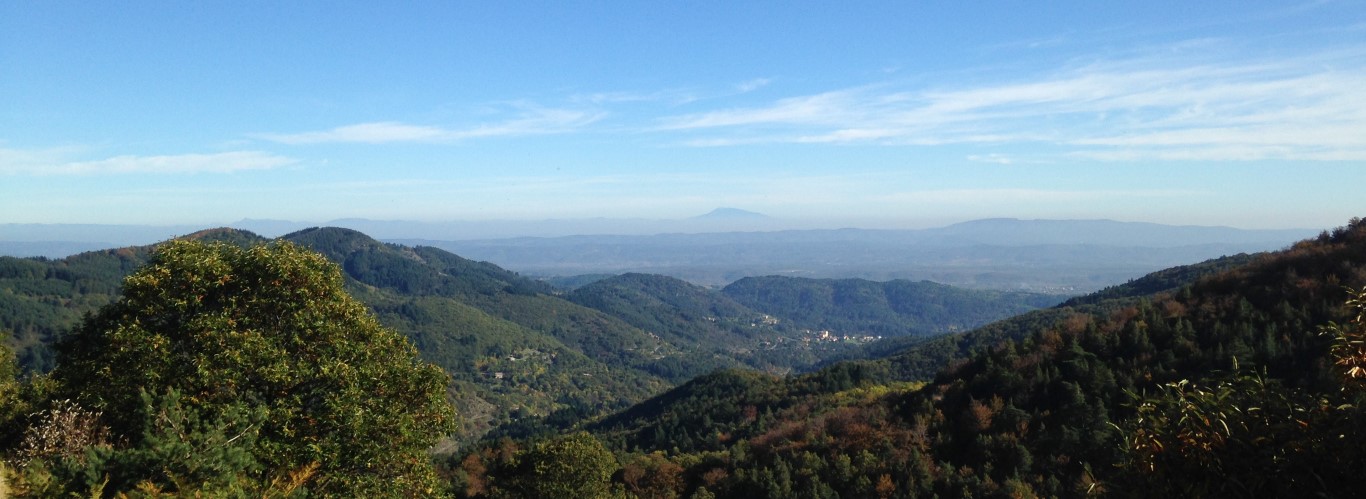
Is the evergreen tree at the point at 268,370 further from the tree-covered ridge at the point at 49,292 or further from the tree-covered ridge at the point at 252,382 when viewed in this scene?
the tree-covered ridge at the point at 49,292

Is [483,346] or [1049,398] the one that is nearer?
[1049,398]

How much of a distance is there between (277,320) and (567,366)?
156 m

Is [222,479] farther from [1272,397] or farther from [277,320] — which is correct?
[1272,397]

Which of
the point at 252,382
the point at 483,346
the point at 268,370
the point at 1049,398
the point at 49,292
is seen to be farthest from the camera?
the point at 483,346

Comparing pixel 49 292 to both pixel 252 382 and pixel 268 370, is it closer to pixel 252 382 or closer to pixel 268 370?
pixel 252 382

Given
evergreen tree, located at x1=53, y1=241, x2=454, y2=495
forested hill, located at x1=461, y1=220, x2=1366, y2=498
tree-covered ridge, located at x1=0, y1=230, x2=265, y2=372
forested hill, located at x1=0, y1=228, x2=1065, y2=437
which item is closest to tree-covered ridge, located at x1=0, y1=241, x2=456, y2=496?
evergreen tree, located at x1=53, y1=241, x2=454, y2=495

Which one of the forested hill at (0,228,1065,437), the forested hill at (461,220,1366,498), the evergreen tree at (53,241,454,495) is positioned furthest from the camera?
the forested hill at (0,228,1065,437)

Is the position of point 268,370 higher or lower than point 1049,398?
higher

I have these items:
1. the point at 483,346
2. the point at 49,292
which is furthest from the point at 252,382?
the point at 49,292

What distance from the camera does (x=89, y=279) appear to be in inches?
5512

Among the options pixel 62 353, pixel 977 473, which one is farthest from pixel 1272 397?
pixel 977 473

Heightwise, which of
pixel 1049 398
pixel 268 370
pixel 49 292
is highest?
pixel 268 370

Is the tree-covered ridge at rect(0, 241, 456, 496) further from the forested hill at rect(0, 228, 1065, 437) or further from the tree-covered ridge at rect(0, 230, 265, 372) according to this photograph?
the tree-covered ridge at rect(0, 230, 265, 372)

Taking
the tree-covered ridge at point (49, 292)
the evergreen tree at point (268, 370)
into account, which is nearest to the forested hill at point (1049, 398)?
the evergreen tree at point (268, 370)
